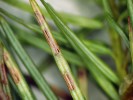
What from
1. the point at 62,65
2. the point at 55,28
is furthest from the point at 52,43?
the point at 55,28

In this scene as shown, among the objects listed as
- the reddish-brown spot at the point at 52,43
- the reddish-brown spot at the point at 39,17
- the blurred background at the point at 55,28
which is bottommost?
the blurred background at the point at 55,28

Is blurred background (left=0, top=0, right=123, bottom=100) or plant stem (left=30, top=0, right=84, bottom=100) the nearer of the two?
plant stem (left=30, top=0, right=84, bottom=100)

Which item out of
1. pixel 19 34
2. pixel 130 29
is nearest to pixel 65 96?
pixel 19 34

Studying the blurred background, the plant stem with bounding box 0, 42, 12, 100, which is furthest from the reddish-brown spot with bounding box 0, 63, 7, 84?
the blurred background

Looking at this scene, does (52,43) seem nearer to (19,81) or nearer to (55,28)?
(19,81)

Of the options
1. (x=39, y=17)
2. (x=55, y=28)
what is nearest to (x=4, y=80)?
(x=39, y=17)

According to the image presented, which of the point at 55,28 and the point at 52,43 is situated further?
the point at 55,28

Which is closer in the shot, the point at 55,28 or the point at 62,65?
the point at 62,65

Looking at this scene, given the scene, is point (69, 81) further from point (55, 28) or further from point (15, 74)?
point (55, 28)

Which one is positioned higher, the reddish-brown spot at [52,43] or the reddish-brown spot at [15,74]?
the reddish-brown spot at [52,43]

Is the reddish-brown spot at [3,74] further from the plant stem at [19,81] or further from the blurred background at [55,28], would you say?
the blurred background at [55,28]

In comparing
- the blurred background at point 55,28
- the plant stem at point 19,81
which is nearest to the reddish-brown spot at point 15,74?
the plant stem at point 19,81

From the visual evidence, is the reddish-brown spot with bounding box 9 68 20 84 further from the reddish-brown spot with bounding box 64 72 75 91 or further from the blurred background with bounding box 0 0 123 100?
the blurred background with bounding box 0 0 123 100

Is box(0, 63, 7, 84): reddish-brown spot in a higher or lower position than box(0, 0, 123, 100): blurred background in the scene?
higher
